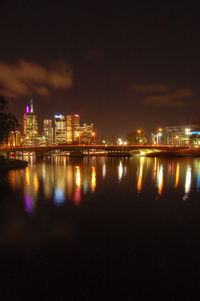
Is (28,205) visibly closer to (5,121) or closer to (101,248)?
(101,248)

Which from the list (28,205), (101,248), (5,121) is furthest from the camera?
(5,121)

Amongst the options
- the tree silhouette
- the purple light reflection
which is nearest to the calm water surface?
the purple light reflection

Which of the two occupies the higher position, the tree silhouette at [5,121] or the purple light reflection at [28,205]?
the tree silhouette at [5,121]

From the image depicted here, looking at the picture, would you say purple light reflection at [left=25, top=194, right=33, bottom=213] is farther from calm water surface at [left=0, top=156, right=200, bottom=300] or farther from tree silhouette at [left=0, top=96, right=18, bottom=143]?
tree silhouette at [left=0, top=96, right=18, bottom=143]

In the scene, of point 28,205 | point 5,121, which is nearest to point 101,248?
point 28,205

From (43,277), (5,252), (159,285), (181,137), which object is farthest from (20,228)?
(181,137)

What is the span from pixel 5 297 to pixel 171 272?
18.4ft

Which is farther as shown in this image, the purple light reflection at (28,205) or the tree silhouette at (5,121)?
the tree silhouette at (5,121)

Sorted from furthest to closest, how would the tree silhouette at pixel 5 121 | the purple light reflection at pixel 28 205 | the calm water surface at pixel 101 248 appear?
the tree silhouette at pixel 5 121, the purple light reflection at pixel 28 205, the calm water surface at pixel 101 248

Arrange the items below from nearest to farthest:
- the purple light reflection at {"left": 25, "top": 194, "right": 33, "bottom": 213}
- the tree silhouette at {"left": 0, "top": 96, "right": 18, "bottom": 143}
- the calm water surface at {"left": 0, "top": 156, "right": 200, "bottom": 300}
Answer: the calm water surface at {"left": 0, "top": 156, "right": 200, "bottom": 300}, the purple light reflection at {"left": 25, "top": 194, "right": 33, "bottom": 213}, the tree silhouette at {"left": 0, "top": 96, "right": 18, "bottom": 143}

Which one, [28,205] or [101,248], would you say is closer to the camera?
[101,248]

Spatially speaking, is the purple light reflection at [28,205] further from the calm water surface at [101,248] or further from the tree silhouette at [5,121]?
the tree silhouette at [5,121]

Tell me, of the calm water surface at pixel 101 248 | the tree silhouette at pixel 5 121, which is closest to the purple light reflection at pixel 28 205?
the calm water surface at pixel 101 248

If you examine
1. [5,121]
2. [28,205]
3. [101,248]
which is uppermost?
[5,121]
